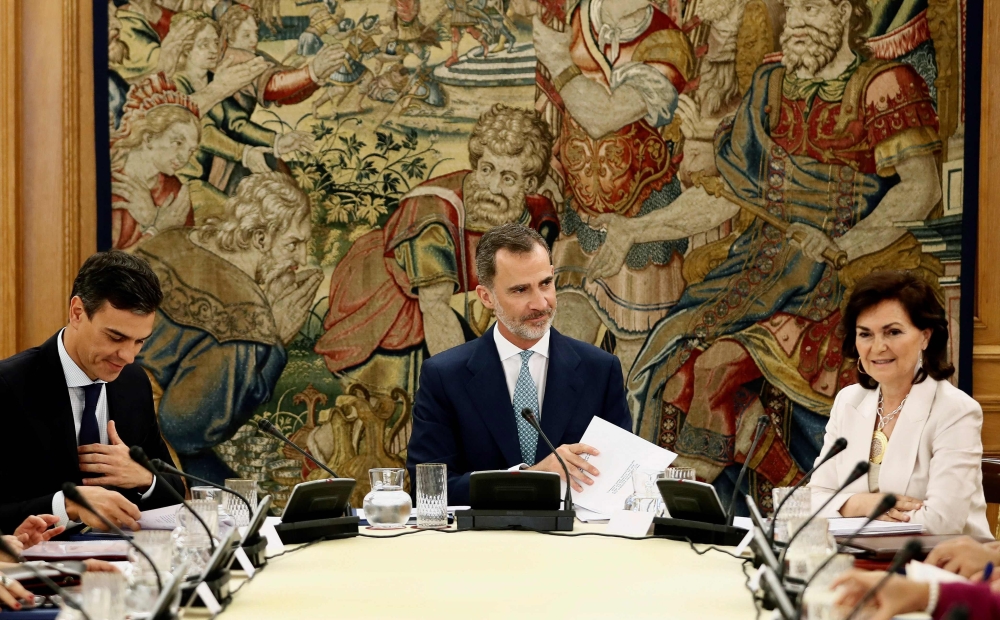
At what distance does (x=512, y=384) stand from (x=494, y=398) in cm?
14

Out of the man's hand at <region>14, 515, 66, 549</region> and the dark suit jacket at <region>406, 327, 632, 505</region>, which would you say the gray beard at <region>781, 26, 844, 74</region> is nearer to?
the dark suit jacket at <region>406, 327, 632, 505</region>

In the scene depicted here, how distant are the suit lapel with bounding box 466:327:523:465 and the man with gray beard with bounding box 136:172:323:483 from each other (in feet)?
5.01

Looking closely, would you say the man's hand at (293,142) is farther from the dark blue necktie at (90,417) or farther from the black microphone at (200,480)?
the black microphone at (200,480)

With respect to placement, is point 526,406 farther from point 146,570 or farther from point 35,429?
point 146,570

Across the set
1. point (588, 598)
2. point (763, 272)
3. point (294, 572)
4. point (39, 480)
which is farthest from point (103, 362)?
point (763, 272)

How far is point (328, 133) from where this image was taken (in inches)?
203

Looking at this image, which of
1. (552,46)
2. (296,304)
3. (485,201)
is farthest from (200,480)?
(552,46)

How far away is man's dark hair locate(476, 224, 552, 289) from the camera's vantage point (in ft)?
13.1

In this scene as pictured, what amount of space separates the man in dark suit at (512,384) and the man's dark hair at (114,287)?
1118 millimetres

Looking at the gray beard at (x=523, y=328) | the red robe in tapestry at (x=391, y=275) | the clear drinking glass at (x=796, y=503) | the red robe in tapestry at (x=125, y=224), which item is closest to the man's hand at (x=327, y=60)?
the red robe in tapestry at (x=391, y=275)

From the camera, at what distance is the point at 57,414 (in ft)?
10.6

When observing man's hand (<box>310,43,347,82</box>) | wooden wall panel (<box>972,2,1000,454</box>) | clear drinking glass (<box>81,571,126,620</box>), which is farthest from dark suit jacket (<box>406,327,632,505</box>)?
wooden wall panel (<box>972,2,1000,454</box>)

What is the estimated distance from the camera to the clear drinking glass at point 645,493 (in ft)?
10.5

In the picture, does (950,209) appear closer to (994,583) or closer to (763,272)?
(763,272)
